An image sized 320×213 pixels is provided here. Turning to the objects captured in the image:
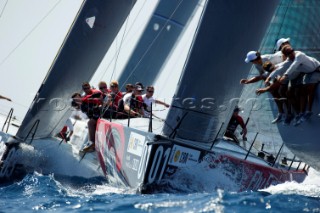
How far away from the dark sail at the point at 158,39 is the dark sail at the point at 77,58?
2867 mm

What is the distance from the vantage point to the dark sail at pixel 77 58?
828 cm

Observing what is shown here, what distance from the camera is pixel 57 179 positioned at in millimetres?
8211

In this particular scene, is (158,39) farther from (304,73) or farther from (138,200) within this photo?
(138,200)

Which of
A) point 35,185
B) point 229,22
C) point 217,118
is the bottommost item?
point 35,185

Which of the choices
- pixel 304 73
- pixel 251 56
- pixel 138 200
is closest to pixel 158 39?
pixel 251 56

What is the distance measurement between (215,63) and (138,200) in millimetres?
1779

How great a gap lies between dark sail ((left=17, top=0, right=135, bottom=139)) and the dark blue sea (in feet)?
4.05

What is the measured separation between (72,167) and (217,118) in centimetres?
238

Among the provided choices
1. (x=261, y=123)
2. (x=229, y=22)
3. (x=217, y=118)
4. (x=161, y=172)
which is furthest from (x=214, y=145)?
(x=261, y=123)

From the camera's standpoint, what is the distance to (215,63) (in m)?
6.92

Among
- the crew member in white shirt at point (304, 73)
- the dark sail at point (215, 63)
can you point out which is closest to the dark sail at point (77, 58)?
the dark sail at point (215, 63)

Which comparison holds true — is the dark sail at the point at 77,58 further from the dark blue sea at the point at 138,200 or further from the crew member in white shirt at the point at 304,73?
the crew member in white shirt at the point at 304,73

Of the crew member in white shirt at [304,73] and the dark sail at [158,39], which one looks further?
the dark sail at [158,39]

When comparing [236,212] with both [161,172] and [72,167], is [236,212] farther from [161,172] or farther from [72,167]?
[72,167]
